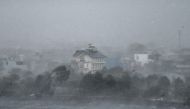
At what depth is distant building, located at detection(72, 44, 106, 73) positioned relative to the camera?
610cm

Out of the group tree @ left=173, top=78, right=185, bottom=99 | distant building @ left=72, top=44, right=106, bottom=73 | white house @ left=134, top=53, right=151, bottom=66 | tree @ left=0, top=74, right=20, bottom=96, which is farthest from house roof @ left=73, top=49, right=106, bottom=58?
tree @ left=173, top=78, right=185, bottom=99

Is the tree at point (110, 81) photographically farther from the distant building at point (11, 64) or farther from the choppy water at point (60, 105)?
the distant building at point (11, 64)

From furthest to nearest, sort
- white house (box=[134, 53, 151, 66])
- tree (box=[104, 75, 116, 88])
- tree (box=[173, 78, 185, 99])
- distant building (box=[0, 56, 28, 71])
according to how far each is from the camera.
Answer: distant building (box=[0, 56, 28, 71]), white house (box=[134, 53, 151, 66]), tree (box=[104, 75, 116, 88]), tree (box=[173, 78, 185, 99])

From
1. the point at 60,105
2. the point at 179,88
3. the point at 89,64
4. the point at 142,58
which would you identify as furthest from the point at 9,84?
the point at 179,88

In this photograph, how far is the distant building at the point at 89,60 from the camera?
240 inches

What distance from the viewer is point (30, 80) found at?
244 inches

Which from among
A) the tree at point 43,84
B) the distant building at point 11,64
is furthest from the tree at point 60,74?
the distant building at point 11,64

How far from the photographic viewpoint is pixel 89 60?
6066 mm

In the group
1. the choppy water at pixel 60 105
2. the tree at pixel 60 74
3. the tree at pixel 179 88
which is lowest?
the choppy water at pixel 60 105

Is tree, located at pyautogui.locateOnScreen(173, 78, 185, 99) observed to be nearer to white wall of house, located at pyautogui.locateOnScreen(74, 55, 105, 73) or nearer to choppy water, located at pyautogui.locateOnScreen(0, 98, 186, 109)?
choppy water, located at pyautogui.locateOnScreen(0, 98, 186, 109)

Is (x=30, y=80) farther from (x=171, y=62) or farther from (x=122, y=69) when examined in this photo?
(x=171, y=62)

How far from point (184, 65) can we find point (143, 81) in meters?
0.84

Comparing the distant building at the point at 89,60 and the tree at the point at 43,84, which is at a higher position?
the distant building at the point at 89,60

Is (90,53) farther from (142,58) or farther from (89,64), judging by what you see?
(142,58)
